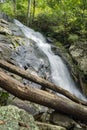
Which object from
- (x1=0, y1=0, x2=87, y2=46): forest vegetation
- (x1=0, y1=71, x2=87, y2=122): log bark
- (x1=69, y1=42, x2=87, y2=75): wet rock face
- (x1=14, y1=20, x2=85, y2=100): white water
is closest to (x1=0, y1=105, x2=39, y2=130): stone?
(x1=0, y1=71, x2=87, y2=122): log bark

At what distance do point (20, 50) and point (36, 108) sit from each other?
21.5ft

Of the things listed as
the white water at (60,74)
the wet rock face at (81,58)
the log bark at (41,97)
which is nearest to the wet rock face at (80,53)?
the wet rock face at (81,58)

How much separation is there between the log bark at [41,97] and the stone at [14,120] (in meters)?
0.78

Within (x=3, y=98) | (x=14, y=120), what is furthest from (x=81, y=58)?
(x=14, y=120)

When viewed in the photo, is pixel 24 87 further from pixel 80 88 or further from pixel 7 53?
pixel 80 88

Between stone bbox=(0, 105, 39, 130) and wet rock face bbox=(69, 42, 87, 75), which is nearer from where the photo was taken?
stone bbox=(0, 105, 39, 130)

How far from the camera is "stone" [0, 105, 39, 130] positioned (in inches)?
186

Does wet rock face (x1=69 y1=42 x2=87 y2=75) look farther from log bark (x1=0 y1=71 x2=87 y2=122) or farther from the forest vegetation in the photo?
log bark (x1=0 y1=71 x2=87 y2=122)

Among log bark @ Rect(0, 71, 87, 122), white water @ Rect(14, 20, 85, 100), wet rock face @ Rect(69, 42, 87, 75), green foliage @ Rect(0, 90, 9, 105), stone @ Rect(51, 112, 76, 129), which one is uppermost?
log bark @ Rect(0, 71, 87, 122)

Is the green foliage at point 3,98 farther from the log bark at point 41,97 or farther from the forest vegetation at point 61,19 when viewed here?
the forest vegetation at point 61,19

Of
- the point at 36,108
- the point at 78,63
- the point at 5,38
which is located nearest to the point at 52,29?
the point at 78,63

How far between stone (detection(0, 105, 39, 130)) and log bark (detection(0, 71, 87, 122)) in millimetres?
784

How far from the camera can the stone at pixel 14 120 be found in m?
4.73

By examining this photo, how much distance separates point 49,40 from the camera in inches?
746
